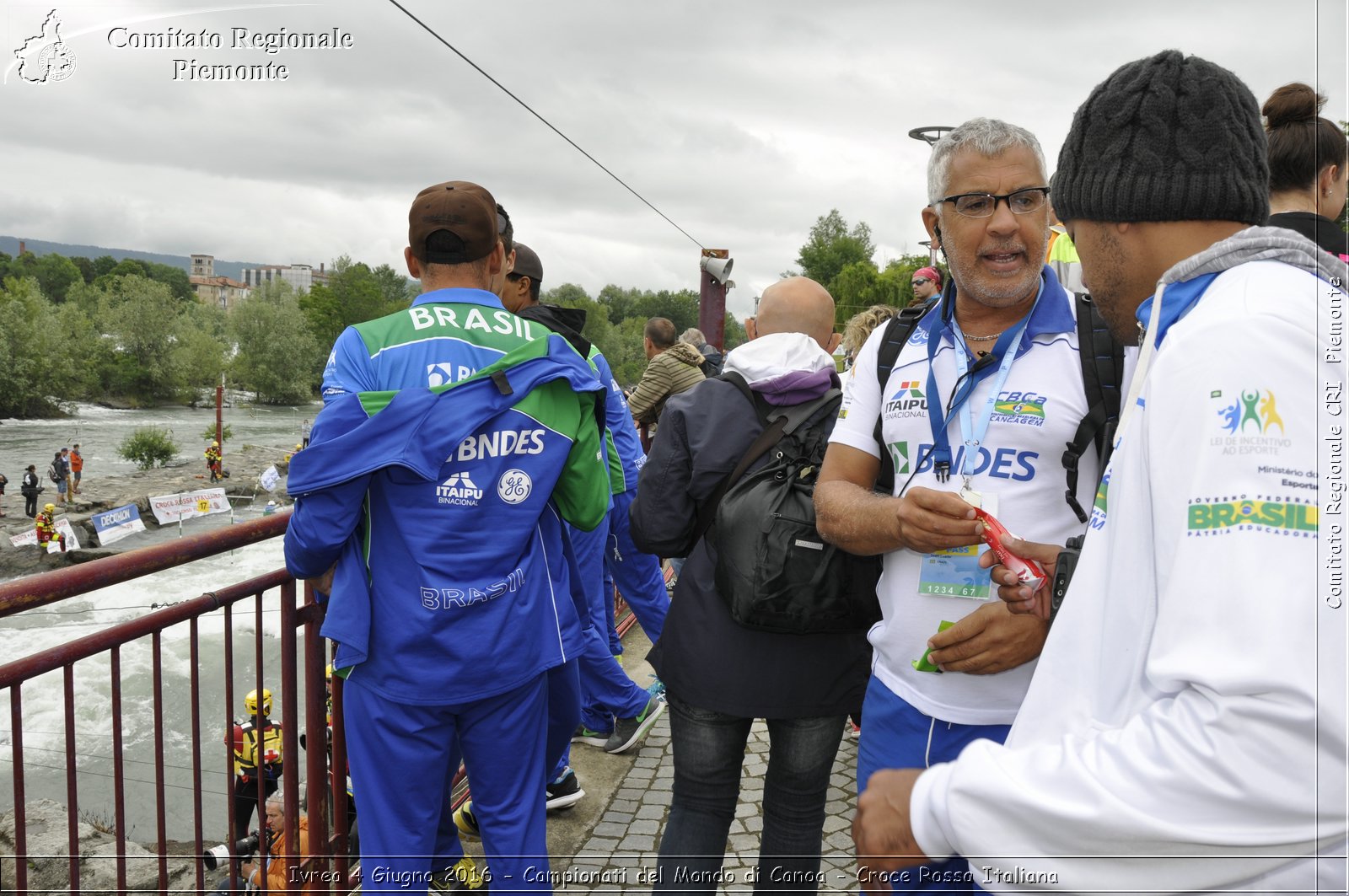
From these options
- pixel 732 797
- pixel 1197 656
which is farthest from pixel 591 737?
pixel 1197 656

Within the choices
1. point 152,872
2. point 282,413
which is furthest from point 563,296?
point 152,872

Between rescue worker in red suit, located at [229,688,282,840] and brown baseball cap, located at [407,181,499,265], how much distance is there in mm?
1264

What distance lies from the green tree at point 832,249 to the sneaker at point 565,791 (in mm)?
82040

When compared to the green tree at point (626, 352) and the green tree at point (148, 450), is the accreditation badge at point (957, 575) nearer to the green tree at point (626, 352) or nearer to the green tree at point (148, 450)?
the green tree at point (148, 450)

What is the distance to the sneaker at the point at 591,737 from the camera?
452 centimetres

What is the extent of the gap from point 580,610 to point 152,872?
5751mm

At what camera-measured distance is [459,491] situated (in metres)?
2.38

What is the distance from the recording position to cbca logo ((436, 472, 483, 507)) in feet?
7.77

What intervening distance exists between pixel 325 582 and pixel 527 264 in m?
2.25

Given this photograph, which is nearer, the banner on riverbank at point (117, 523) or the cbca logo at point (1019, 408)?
the cbca logo at point (1019, 408)

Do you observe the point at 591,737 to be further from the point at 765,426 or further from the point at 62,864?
the point at 62,864

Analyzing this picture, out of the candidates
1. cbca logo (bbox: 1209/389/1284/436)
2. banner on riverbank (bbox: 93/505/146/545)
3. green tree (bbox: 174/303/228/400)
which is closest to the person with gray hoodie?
cbca logo (bbox: 1209/389/1284/436)

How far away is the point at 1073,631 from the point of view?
1107 millimetres

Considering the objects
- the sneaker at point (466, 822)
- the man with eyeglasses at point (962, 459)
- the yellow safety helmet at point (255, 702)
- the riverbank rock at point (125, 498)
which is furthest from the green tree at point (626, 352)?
the man with eyeglasses at point (962, 459)
